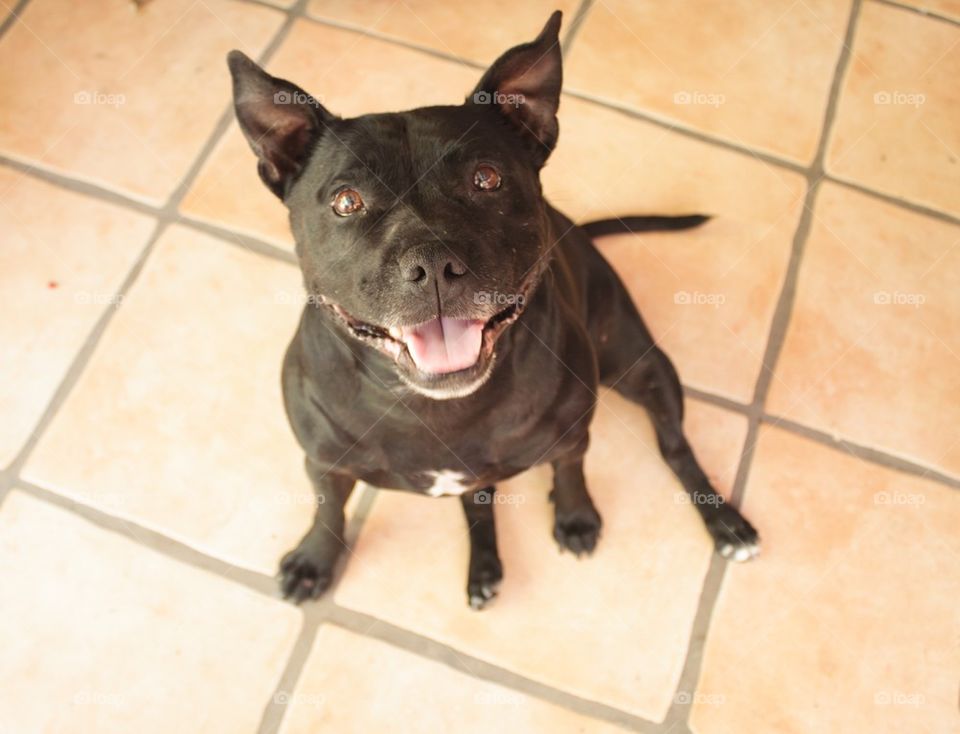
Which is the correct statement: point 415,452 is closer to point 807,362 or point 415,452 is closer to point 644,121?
point 807,362

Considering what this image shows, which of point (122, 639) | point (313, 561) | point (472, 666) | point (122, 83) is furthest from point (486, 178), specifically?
point (122, 83)

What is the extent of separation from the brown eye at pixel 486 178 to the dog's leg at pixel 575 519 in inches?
35.8

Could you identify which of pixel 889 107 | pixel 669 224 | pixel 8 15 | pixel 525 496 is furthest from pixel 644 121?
pixel 8 15

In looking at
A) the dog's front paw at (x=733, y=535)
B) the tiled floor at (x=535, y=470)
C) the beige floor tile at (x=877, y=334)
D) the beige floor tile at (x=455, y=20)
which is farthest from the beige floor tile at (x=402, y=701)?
the beige floor tile at (x=455, y=20)

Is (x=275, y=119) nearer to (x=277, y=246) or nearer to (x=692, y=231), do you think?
(x=277, y=246)

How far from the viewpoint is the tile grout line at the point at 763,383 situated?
223 cm

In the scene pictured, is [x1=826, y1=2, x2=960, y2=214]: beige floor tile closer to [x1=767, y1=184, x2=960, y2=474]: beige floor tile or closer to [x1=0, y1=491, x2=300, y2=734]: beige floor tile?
[x1=767, y1=184, x2=960, y2=474]: beige floor tile

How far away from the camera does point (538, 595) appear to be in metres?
2.34

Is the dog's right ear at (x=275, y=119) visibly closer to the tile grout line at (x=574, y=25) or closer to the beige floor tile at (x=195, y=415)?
Answer: the beige floor tile at (x=195, y=415)

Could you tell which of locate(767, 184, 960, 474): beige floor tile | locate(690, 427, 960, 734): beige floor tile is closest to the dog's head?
locate(690, 427, 960, 734): beige floor tile

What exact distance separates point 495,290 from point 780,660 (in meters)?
1.39

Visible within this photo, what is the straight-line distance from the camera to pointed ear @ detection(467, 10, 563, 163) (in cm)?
161

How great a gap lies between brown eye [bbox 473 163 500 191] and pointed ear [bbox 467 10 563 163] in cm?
15

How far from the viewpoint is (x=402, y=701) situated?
222cm
